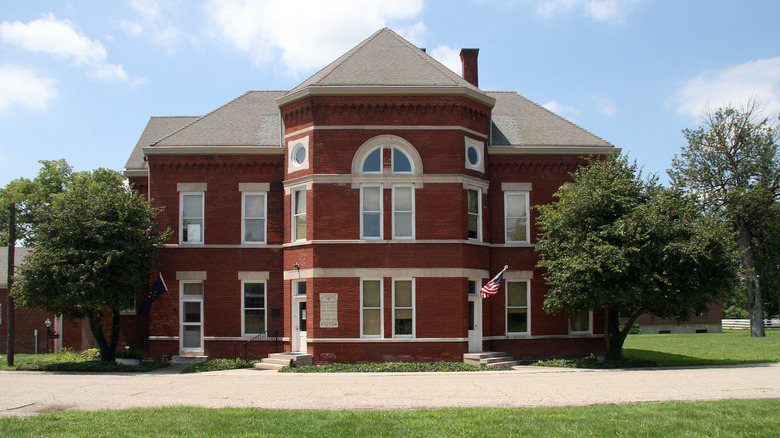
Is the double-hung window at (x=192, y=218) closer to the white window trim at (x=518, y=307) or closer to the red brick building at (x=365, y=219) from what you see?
the red brick building at (x=365, y=219)

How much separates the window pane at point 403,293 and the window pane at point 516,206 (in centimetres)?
498

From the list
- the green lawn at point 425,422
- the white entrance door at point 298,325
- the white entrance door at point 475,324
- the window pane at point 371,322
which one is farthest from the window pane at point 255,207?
the green lawn at point 425,422

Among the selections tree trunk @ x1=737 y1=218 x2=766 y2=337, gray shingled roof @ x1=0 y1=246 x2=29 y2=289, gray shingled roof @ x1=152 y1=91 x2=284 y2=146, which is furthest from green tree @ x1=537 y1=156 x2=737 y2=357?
gray shingled roof @ x1=0 y1=246 x2=29 y2=289

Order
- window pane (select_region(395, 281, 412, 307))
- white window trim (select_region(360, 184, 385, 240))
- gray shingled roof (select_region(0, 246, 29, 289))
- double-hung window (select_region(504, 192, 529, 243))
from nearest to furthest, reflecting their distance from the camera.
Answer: window pane (select_region(395, 281, 412, 307)), white window trim (select_region(360, 184, 385, 240)), double-hung window (select_region(504, 192, 529, 243)), gray shingled roof (select_region(0, 246, 29, 289))

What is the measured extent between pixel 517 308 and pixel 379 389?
34.9ft

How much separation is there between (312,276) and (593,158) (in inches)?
436

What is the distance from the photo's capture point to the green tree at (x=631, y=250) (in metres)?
21.2

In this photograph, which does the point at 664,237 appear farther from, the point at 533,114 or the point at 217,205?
the point at 217,205

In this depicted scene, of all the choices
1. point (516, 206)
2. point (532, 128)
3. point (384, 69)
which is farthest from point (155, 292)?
point (532, 128)

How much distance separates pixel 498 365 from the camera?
22.1 metres

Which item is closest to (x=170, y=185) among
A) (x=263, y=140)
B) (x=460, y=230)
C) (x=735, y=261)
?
(x=263, y=140)

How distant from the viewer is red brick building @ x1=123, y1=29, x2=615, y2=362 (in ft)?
74.9

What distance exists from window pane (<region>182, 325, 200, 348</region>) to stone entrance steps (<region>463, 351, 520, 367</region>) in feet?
31.0

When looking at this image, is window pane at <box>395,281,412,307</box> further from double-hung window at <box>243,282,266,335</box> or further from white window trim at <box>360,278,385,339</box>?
double-hung window at <box>243,282,266,335</box>
